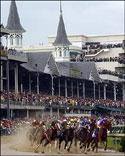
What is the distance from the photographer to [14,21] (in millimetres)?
76750

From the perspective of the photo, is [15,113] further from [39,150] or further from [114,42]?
[114,42]

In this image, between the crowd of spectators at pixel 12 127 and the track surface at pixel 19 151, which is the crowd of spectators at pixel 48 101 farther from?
the track surface at pixel 19 151

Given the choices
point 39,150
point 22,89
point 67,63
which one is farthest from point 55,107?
point 39,150

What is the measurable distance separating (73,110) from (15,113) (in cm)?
1245

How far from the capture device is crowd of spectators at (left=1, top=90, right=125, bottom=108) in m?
58.5

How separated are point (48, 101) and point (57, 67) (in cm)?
884

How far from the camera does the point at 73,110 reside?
72938mm

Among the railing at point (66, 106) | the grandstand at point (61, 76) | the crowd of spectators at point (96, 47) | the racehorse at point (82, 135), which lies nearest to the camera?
the racehorse at point (82, 135)

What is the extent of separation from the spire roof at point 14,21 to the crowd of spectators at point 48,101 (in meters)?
10.1

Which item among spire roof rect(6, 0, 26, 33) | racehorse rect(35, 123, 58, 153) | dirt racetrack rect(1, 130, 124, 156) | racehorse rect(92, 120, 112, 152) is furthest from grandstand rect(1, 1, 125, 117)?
racehorse rect(92, 120, 112, 152)

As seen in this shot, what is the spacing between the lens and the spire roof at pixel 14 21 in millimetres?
76625

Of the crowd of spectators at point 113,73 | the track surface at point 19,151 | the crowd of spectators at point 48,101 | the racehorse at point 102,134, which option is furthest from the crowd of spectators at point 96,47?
the racehorse at point 102,134

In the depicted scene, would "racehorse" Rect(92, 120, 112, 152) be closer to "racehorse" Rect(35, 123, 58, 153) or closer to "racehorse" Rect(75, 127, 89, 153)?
"racehorse" Rect(75, 127, 89, 153)

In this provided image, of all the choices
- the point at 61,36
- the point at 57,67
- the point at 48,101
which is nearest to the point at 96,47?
the point at 61,36
